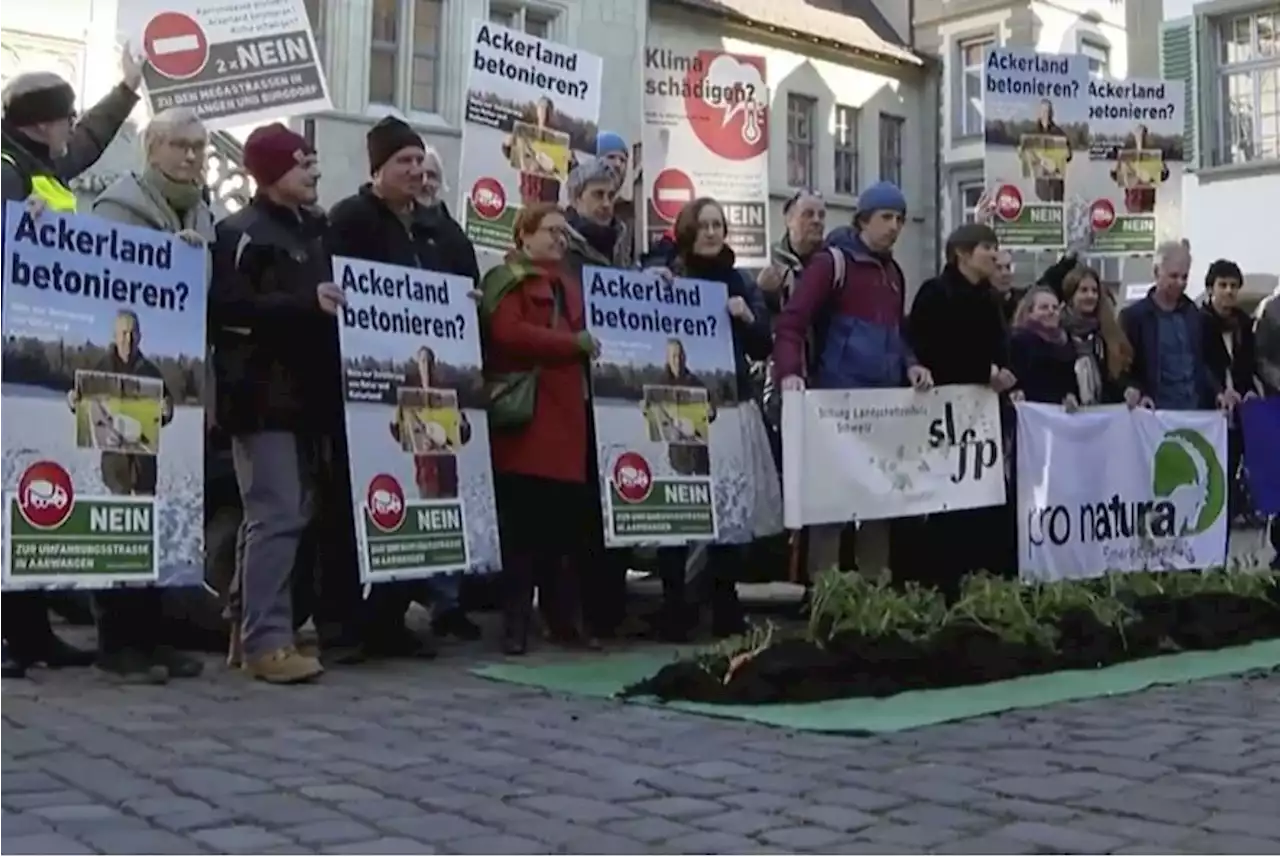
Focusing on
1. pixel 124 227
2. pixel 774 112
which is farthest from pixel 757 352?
pixel 774 112

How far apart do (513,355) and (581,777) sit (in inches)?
120

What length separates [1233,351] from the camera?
34.2ft

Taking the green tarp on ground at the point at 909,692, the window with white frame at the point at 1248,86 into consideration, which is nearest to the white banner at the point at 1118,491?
the green tarp on ground at the point at 909,692

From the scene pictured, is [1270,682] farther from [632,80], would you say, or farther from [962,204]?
[962,204]

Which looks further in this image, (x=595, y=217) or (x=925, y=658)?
(x=595, y=217)

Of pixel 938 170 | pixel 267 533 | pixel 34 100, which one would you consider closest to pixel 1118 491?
pixel 267 533

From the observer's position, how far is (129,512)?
20.4 feet

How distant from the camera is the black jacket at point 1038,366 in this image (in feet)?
29.6

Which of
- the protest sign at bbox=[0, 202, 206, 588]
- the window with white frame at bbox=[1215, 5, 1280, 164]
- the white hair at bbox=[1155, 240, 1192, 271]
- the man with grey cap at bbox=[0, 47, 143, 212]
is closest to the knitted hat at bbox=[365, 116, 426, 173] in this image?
the protest sign at bbox=[0, 202, 206, 588]

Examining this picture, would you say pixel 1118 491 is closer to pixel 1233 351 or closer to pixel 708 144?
pixel 1233 351

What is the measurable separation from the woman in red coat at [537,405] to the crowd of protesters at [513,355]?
0.04 feet

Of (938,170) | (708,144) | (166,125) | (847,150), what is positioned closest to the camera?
(166,125)

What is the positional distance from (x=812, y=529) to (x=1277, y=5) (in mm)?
17925

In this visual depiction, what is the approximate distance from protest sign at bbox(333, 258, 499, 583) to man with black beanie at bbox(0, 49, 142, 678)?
119cm
